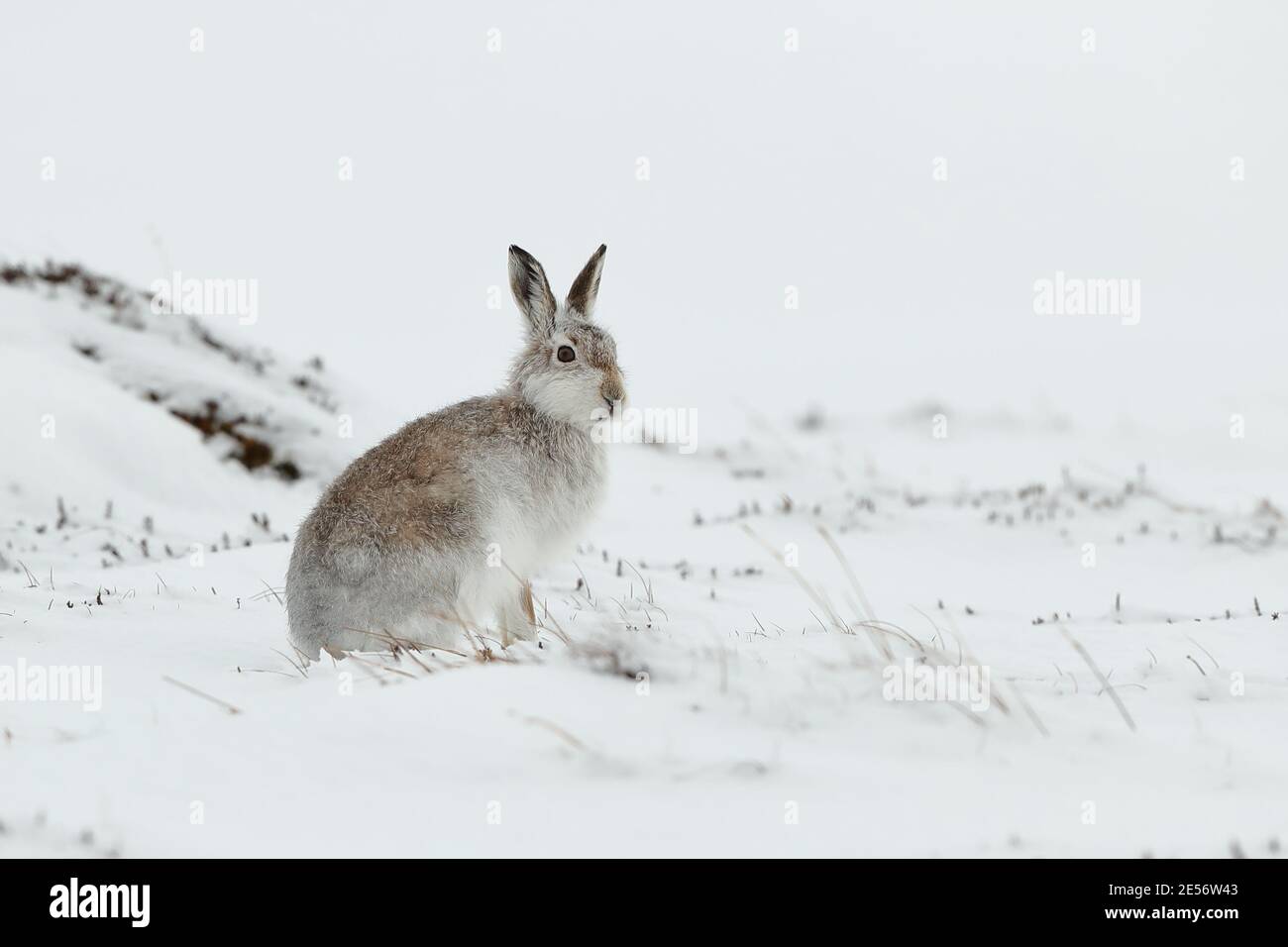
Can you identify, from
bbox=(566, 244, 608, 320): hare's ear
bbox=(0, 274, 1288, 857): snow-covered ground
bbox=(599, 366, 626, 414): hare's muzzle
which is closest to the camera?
bbox=(0, 274, 1288, 857): snow-covered ground

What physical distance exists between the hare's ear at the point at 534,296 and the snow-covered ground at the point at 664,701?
2005 millimetres

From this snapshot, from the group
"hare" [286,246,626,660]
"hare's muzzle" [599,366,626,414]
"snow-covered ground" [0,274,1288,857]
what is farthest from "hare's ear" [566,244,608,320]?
"snow-covered ground" [0,274,1288,857]

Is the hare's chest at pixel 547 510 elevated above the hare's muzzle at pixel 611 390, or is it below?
below

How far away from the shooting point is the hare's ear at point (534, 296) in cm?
831

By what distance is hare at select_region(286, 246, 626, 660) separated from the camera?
22.7 feet

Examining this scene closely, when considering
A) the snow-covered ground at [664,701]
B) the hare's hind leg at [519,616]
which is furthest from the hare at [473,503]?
the snow-covered ground at [664,701]

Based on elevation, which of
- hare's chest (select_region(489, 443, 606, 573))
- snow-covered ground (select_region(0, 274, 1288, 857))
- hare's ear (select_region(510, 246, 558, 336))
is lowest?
snow-covered ground (select_region(0, 274, 1288, 857))

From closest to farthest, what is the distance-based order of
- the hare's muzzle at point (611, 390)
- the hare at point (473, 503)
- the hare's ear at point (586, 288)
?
the hare at point (473, 503) < the hare's muzzle at point (611, 390) < the hare's ear at point (586, 288)

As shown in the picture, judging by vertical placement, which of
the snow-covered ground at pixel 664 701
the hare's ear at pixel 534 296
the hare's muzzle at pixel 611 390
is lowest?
the snow-covered ground at pixel 664 701

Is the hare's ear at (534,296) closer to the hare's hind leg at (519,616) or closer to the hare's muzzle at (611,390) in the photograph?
the hare's muzzle at (611,390)

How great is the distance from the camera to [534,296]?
840 centimetres

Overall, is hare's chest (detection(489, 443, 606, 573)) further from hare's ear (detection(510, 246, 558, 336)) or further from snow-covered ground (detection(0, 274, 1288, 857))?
hare's ear (detection(510, 246, 558, 336))

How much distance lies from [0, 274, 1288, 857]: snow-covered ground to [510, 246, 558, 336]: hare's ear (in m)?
2.01
